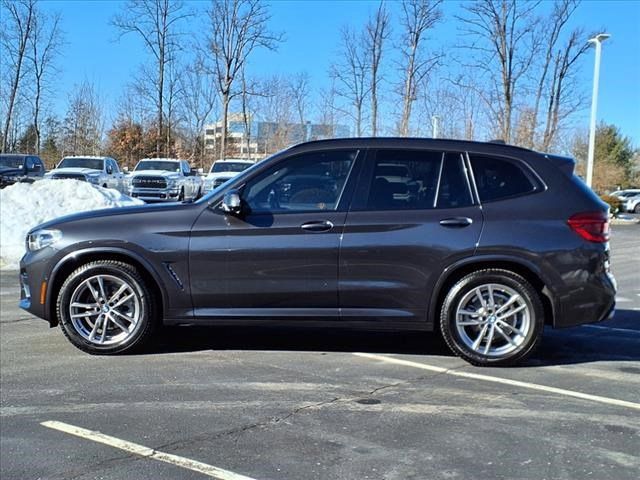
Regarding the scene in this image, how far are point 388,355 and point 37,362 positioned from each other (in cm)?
296

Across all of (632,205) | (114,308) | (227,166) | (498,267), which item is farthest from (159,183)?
(632,205)

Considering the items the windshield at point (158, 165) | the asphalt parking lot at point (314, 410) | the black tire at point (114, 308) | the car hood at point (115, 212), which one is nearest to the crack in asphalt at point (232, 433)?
the asphalt parking lot at point (314, 410)

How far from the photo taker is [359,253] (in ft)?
17.4

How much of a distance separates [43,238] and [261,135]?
36399 millimetres

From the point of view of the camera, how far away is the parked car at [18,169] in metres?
22.9

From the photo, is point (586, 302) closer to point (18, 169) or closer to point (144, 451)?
point (144, 451)

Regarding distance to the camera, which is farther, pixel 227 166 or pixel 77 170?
pixel 227 166

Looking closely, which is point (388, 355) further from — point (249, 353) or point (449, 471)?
point (449, 471)

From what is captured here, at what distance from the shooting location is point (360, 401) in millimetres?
4516

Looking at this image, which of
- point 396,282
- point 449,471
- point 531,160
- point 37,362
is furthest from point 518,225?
point 37,362

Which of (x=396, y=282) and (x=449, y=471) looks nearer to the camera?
(x=449, y=471)

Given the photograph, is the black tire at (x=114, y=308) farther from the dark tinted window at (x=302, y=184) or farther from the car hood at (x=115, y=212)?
the dark tinted window at (x=302, y=184)

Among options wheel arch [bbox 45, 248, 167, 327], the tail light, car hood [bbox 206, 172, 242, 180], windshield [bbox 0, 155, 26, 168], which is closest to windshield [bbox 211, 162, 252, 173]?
car hood [bbox 206, 172, 242, 180]

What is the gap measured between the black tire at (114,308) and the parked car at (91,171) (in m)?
17.8
